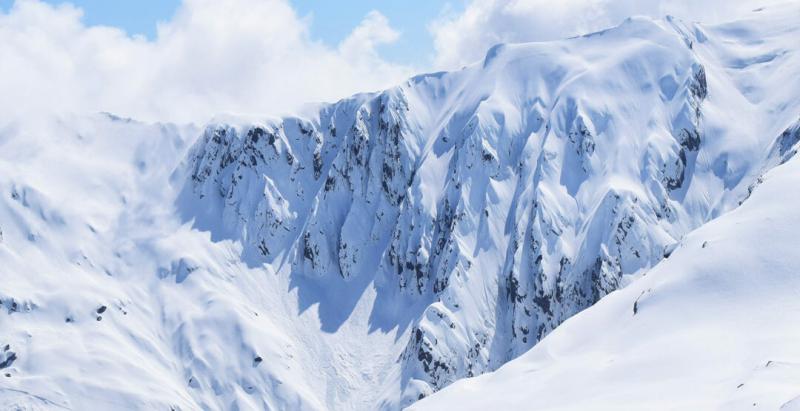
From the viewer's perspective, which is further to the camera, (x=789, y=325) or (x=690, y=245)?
(x=690, y=245)

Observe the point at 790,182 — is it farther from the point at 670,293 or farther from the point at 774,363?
the point at 774,363

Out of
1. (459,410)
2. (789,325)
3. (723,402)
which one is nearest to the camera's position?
(723,402)

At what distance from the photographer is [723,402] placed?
3169 inches

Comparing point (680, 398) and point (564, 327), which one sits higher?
point (564, 327)

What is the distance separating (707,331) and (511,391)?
27551 mm

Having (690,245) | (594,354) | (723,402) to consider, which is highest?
(690,245)

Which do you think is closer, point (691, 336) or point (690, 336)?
point (691, 336)

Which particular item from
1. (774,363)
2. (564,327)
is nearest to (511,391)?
(564,327)

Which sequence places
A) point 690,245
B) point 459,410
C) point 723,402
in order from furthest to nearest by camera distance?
point 690,245 → point 459,410 → point 723,402

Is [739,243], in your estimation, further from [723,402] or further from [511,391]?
[723,402]

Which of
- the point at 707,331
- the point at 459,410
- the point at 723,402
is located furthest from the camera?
the point at 459,410

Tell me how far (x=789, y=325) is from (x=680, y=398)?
2155 centimetres

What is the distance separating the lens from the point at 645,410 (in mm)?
86500

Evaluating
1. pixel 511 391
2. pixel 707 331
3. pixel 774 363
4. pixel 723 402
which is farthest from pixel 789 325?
pixel 511 391
